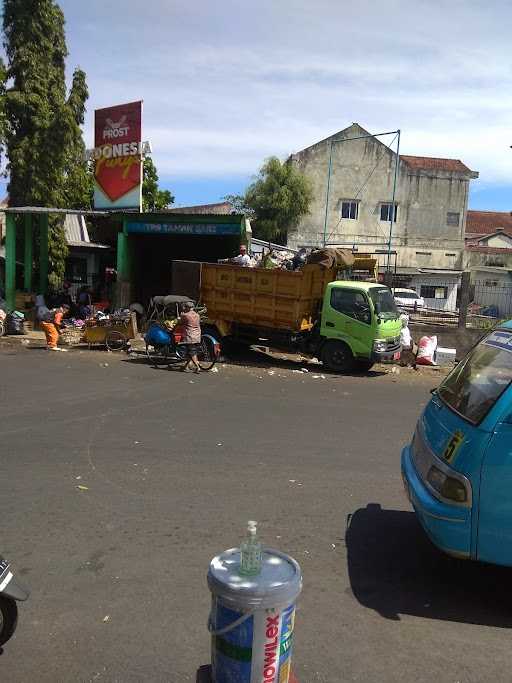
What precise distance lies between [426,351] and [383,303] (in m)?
2.47

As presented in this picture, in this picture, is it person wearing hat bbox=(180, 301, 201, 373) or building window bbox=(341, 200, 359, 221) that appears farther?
building window bbox=(341, 200, 359, 221)

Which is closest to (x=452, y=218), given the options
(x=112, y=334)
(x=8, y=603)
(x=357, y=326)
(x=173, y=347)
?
(x=357, y=326)

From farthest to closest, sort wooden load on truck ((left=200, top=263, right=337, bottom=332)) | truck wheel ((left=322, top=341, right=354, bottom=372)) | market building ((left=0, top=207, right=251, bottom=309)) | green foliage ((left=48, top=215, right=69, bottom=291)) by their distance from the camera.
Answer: green foliage ((left=48, top=215, right=69, bottom=291)) → market building ((left=0, top=207, right=251, bottom=309)) → wooden load on truck ((left=200, top=263, right=337, bottom=332)) → truck wheel ((left=322, top=341, right=354, bottom=372))

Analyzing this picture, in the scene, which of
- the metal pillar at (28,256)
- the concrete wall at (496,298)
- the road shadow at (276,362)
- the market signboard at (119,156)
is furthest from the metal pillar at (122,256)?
the concrete wall at (496,298)

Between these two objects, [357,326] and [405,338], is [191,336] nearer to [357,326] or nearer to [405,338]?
[357,326]

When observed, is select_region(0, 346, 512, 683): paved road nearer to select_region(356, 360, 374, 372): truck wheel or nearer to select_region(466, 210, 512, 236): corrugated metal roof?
select_region(356, 360, 374, 372): truck wheel

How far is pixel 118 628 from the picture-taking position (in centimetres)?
324

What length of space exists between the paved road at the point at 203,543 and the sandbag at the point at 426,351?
630 cm

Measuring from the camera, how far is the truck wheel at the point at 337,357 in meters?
13.4

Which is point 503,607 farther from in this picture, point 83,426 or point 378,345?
point 378,345

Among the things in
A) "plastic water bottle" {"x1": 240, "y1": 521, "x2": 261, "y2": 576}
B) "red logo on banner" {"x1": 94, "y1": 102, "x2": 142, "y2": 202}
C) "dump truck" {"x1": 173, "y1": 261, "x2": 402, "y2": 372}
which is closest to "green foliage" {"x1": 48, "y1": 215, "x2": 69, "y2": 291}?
"red logo on banner" {"x1": 94, "y1": 102, "x2": 142, "y2": 202}

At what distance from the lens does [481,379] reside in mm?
3838

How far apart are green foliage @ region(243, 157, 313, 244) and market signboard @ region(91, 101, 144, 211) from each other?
1384cm

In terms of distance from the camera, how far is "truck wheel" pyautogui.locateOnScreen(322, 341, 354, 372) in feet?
43.8
